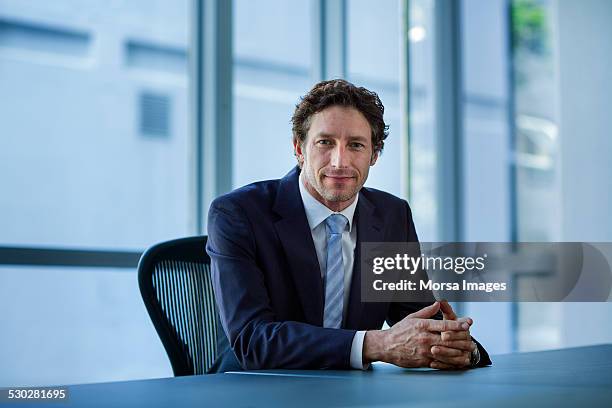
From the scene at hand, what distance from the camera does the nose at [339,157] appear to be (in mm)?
2172

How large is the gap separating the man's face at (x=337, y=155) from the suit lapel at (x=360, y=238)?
0.07 m

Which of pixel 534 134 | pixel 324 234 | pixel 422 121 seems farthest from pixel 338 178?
pixel 534 134

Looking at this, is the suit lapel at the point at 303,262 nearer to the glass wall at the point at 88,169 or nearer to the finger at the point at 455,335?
the finger at the point at 455,335

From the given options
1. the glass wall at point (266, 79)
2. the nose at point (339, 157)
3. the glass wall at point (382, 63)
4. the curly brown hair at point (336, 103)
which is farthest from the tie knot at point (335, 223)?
the glass wall at point (382, 63)

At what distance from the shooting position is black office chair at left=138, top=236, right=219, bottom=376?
2146mm

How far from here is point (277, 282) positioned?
2.07 meters

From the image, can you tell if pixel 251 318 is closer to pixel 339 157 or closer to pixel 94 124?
pixel 339 157

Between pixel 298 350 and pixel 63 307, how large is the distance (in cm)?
204

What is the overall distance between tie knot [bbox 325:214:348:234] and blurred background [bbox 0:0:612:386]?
1.67 meters

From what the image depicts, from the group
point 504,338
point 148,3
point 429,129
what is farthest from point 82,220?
point 504,338

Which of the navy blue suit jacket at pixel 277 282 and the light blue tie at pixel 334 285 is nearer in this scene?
the navy blue suit jacket at pixel 277 282

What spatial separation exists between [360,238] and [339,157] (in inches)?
9.4

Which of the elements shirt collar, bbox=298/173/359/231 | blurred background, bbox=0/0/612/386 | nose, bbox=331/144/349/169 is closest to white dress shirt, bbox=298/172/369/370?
shirt collar, bbox=298/173/359/231

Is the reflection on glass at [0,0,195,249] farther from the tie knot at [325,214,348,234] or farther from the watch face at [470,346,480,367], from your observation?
the watch face at [470,346,480,367]
